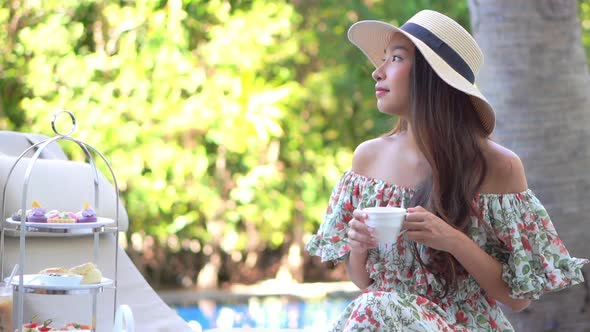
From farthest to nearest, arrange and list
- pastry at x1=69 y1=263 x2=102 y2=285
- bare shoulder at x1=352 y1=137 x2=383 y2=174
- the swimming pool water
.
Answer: the swimming pool water < pastry at x1=69 y1=263 x2=102 y2=285 < bare shoulder at x1=352 y1=137 x2=383 y2=174

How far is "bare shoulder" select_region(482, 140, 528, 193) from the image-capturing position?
2184 mm

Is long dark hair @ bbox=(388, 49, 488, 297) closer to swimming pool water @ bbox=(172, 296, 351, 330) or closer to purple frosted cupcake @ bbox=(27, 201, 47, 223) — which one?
purple frosted cupcake @ bbox=(27, 201, 47, 223)

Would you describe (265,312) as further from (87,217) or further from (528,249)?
(528,249)

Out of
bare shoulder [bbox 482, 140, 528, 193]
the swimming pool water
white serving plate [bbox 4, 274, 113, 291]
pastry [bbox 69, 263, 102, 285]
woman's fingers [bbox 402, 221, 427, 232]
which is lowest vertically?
the swimming pool water

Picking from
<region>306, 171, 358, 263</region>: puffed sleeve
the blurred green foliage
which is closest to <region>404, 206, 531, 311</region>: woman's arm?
<region>306, 171, 358, 263</region>: puffed sleeve

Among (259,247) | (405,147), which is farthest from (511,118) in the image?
(259,247)

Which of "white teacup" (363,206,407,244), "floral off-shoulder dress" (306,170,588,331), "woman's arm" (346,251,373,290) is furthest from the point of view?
"woman's arm" (346,251,373,290)

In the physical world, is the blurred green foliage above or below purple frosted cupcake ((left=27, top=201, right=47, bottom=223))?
above

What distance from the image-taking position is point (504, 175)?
219cm

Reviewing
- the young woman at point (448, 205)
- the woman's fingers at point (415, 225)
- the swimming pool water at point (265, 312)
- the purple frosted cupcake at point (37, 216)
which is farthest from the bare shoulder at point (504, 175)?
the swimming pool water at point (265, 312)

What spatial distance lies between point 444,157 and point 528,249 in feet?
0.91

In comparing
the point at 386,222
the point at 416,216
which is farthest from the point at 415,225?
the point at 386,222

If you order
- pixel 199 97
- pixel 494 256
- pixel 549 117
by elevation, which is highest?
pixel 199 97

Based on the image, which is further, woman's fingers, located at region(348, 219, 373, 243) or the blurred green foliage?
the blurred green foliage
